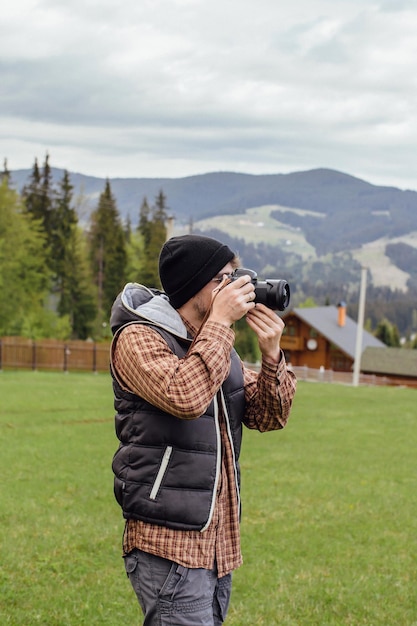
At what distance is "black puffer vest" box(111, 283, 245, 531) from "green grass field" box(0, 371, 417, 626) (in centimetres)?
288

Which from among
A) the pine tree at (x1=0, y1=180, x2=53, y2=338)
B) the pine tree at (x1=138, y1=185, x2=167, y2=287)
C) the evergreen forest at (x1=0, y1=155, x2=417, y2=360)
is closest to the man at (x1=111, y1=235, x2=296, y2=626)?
the pine tree at (x1=0, y1=180, x2=53, y2=338)

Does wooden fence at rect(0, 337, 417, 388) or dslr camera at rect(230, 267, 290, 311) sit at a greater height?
dslr camera at rect(230, 267, 290, 311)

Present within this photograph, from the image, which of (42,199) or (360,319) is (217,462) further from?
(42,199)

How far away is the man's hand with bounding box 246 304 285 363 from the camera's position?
328 centimetres

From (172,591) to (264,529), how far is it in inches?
228

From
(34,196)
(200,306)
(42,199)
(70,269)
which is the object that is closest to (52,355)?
(70,269)

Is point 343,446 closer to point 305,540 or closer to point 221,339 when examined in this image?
point 305,540

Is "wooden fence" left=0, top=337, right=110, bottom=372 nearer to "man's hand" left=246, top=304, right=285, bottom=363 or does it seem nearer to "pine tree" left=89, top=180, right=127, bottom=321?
"man's hand" left=246, top=304, right=285, bottom=363

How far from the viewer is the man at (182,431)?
308cm

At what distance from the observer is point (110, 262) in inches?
2928

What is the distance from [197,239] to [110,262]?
71762mm

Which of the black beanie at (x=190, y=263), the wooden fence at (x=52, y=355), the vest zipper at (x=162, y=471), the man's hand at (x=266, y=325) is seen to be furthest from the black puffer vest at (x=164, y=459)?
the wooden fence at (x=52, y=355)

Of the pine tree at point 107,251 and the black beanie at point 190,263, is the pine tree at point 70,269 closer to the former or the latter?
the pine tree at point 107,251

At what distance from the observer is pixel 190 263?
330 centimetres
